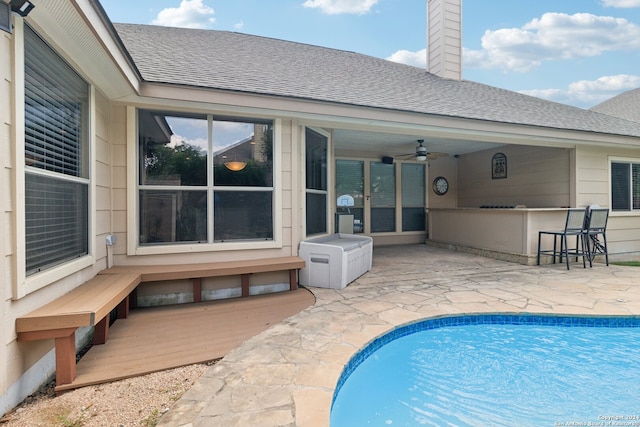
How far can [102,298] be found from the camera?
8.09 feet

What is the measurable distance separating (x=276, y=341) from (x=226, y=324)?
73 cm

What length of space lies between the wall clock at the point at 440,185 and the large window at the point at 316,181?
4877mm

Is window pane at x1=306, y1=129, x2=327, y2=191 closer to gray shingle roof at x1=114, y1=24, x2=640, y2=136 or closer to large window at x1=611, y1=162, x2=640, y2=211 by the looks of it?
gray shingle roof at x1=114, y1=24, x2=640, y2=136

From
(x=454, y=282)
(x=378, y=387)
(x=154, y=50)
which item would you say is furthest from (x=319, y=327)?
(x=154, y=50)

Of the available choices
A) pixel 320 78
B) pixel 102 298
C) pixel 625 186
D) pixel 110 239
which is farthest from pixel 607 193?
pixel 110 239

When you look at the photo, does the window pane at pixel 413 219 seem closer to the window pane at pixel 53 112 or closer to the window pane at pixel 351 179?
the window pane at pixel 351 179

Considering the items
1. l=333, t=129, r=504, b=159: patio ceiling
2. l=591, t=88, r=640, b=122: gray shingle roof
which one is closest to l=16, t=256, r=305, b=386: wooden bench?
l=333, t=129, r=504, b=159: patio ceiling

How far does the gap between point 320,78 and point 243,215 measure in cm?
292

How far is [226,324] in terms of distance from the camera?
3137mm

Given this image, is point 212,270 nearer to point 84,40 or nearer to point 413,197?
point 84,40

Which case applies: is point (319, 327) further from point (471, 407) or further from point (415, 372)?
point (471, 407)

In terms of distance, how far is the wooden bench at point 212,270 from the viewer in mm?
3487

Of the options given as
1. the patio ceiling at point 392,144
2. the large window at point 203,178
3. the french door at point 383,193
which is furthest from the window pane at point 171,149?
the french door at point 383,193

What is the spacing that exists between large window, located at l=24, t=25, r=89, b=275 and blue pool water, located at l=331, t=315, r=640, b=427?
2.44 meters
